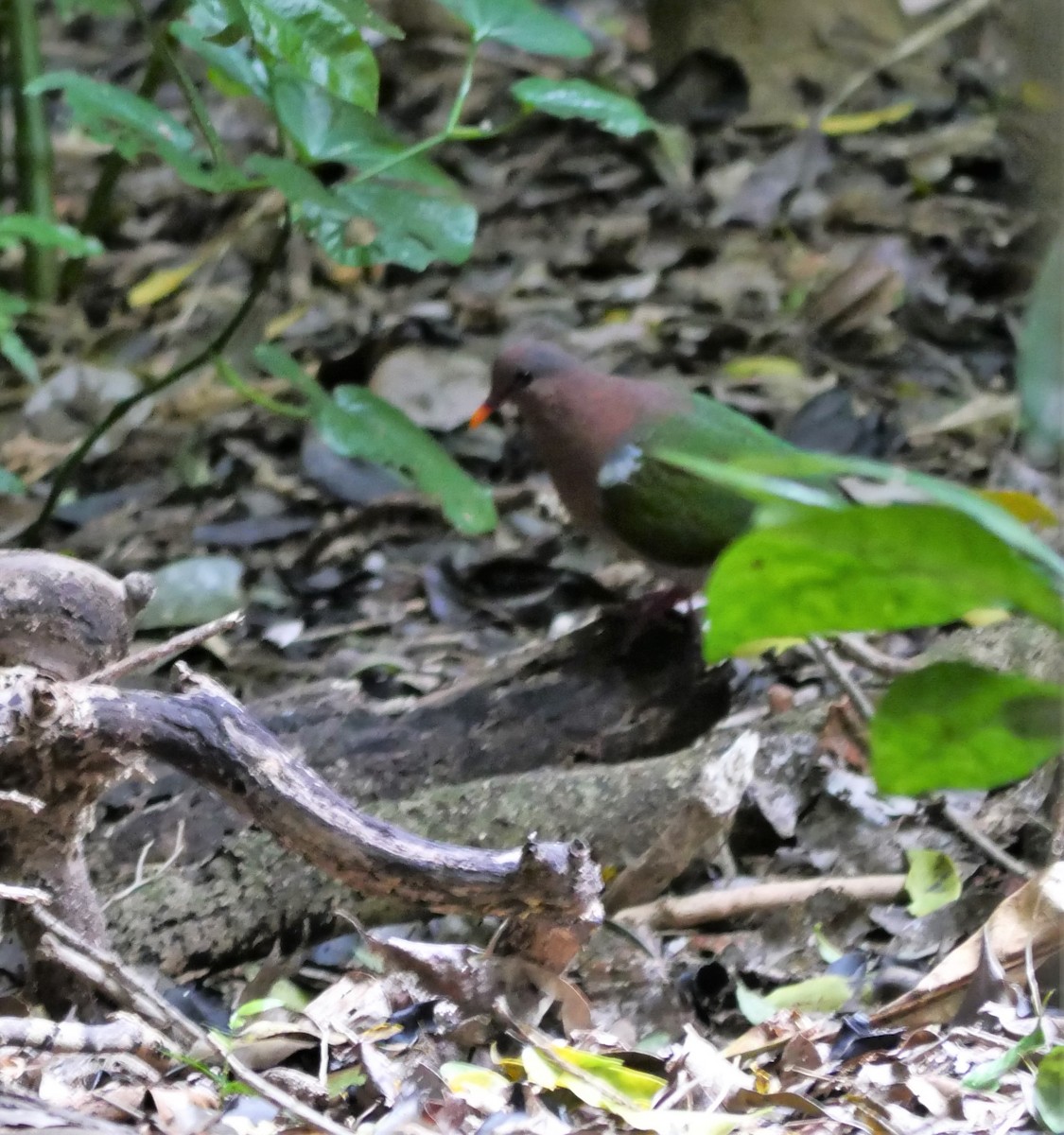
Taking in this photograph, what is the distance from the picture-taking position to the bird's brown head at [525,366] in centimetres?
334

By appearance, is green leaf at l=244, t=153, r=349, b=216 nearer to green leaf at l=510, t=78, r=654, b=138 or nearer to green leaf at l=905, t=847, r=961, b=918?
green leaf at l=510, t=78, r=654, b=138

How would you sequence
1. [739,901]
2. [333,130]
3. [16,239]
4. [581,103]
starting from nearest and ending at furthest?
[739,901] < [333,130] < [581,103] < [16,239]

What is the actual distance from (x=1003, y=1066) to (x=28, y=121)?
4079mm

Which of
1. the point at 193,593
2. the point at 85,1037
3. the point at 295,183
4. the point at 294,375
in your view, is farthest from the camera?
the point at 193,593

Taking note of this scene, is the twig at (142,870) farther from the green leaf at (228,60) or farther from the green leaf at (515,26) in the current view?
the green leaf at (515,26)

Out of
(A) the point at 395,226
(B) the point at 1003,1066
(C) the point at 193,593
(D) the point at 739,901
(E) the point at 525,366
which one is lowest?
(C) the point at 193,593

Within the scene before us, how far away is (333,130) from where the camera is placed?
244 cm

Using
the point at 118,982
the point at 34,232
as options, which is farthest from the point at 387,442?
the point at 118,982

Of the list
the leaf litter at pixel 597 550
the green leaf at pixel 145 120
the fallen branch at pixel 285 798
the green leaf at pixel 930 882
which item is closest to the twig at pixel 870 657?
the leaf litter at pixel 597 550

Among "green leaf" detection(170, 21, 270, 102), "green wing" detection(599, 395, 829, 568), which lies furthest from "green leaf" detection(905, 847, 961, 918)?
"green leaf" detection(170, 21, 270, 102)

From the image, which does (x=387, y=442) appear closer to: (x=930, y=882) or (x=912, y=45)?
(x=930, y=882)

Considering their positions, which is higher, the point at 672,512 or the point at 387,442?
the point at 387,442

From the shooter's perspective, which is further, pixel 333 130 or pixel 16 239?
pixel 16 239

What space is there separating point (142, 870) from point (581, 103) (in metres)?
1.67
